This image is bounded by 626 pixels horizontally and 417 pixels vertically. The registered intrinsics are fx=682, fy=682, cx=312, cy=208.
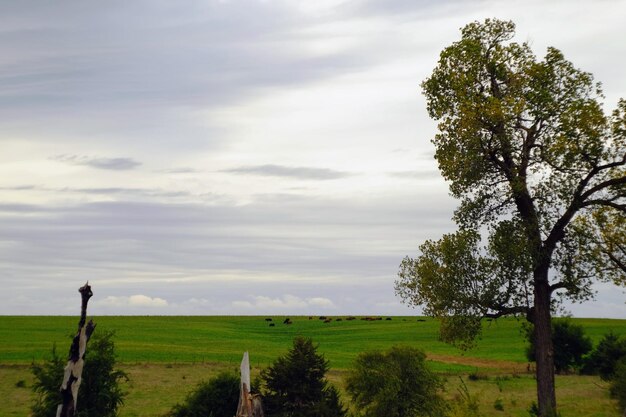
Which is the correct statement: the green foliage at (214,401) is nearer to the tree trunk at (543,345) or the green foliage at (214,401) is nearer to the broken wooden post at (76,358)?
the tree trunk at (543,345)

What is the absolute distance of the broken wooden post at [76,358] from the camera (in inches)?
308

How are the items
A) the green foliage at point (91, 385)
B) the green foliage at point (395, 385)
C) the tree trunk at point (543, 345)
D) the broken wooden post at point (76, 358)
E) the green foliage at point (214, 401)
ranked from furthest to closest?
the green foliage at point (395, 385) < the tree trunk at point (543, 345) < the green foliage at point (214, 401) < the green foliage at point (91, 385) < the broken wooden post at point (76, 358)

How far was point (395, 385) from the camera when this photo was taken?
34375 mm

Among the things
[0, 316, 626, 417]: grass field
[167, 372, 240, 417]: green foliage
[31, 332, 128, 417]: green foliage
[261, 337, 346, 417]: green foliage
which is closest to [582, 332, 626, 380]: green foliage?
[0, 316, 626, 417]: grass field

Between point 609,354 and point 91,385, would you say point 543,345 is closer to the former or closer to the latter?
point 91,385

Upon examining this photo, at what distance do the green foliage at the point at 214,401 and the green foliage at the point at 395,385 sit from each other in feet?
24.1

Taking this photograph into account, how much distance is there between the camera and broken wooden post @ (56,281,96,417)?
782 centimetres

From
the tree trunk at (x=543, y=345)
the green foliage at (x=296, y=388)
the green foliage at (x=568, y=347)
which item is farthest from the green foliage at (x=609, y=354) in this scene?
the green foliage at (x=296, y=388)

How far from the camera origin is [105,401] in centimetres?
3055

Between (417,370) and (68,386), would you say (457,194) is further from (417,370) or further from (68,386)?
(68,386)

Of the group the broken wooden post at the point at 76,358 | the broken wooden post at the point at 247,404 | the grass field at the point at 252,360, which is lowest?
Answer: the grass field at the point at 252,360

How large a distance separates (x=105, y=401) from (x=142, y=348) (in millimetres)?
54476

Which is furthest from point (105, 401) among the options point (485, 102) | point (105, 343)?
point (485, 102)

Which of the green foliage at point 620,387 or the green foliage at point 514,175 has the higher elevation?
the green foliage at point 514,175
